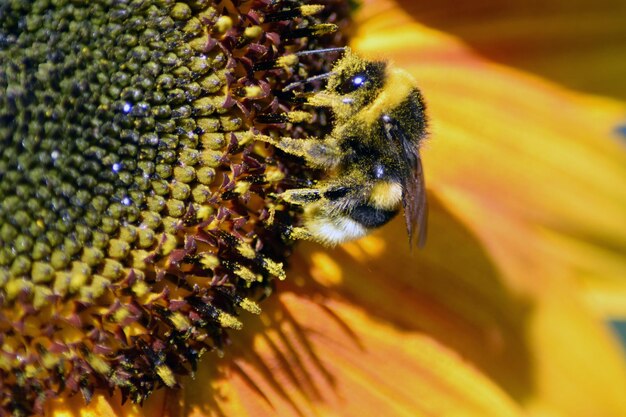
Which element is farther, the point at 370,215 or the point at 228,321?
the point at 228,321

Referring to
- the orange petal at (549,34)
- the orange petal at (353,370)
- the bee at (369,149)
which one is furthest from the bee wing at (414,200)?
the orange petal at (549,34)

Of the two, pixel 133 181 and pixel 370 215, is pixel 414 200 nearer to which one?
pixel 370 215

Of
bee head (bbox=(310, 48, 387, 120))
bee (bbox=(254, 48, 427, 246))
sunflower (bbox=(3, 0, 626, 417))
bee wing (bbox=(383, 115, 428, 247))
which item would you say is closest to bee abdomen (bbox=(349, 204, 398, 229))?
bee (bbox=(254, 48, 427, 246))

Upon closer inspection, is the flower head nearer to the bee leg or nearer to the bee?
the bee leg

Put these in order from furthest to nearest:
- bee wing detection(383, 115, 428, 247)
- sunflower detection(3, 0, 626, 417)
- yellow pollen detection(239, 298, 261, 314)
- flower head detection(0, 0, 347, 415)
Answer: sunflower detection(3, 0, 626, 417), yellow pollen detection(239, 298, 261, 314), flower head detection(0, 0, 347, 415), bee wing detection(383, 115, 428, 247)

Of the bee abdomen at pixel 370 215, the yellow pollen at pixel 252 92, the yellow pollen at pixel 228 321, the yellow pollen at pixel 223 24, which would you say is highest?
the yellow pollen at pixel 223 24

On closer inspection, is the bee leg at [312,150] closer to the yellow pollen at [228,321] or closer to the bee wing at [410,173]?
the bee wing at [410,173]

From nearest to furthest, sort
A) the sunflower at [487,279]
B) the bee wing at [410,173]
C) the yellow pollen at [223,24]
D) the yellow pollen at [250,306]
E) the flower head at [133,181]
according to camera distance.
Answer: the bee wing at [410,173]
the flower head at [133,181]
the yellow pollen at [223,24]
the yellow pollen at [250,306]
the sunflower at [487,279]

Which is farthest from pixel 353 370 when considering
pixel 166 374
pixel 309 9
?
pixel 309 9
